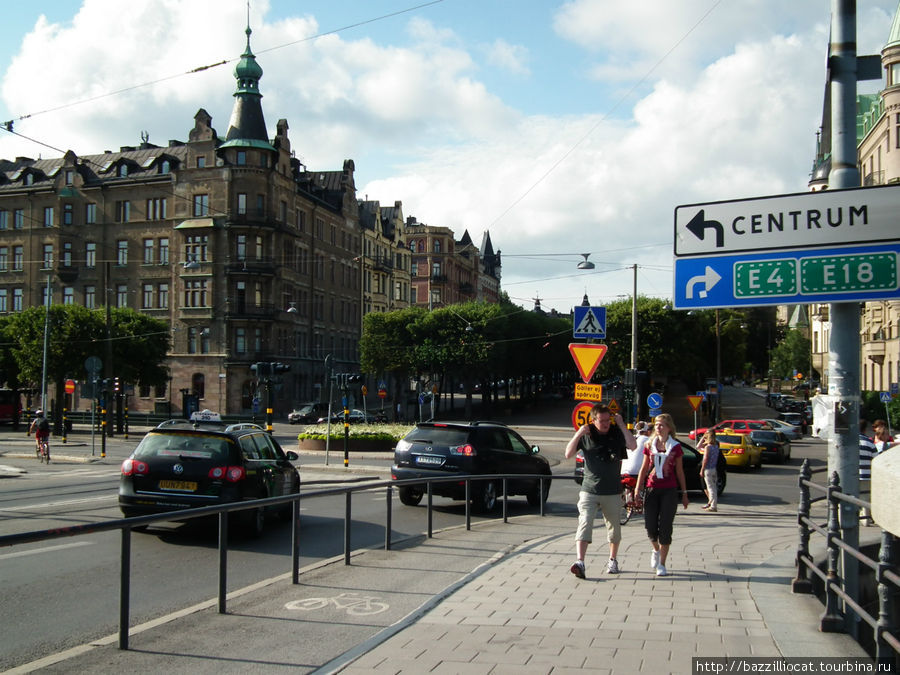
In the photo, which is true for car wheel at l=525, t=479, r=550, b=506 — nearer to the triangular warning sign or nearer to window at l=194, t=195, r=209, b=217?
the triangular warning sign

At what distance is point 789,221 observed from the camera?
21.1 ft

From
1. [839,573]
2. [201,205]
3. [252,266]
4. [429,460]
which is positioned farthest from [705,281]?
[201,205]

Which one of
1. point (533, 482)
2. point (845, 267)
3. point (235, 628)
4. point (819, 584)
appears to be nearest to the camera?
point (845, 267)

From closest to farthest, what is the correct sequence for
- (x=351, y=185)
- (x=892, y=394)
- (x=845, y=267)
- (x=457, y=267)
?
(x=845, y=267)
(x=892, y=394)
(x=351, y=185)
(x=457, y=267)

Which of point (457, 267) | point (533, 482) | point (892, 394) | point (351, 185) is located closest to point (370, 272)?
point (351, 185)

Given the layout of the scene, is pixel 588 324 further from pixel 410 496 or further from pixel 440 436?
pixel 410 496

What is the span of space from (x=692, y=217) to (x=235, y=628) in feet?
15.7

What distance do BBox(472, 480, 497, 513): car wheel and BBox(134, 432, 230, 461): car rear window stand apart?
215 inches

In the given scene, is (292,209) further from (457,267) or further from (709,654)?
(709,654)

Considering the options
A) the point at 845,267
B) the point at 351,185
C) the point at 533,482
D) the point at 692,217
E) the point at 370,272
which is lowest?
the point at 533,482

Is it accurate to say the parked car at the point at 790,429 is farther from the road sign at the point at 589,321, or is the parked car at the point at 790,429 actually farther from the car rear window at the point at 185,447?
the car rear window at the point at 185,447

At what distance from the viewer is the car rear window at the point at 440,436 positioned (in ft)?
53.3

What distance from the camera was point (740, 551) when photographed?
10.7 metres

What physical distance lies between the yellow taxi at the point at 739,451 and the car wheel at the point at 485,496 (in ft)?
50.6
